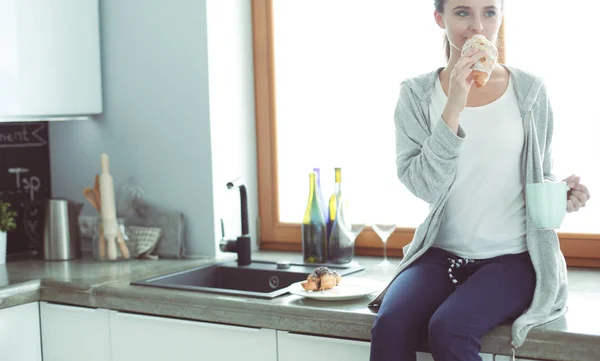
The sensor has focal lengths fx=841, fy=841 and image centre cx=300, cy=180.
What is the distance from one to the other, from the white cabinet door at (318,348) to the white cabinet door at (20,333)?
887 mm

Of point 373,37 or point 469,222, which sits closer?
point 469,222

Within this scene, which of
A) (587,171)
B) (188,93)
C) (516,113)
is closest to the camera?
(516,113)

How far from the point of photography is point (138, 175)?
3.08m

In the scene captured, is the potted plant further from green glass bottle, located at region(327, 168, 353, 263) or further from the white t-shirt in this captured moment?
the white t-shirt

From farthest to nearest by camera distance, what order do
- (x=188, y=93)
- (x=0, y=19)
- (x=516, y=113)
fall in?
(x=188, y=93), (x=0, y=19), (x=516, y=113)

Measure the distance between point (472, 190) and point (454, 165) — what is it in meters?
0.15

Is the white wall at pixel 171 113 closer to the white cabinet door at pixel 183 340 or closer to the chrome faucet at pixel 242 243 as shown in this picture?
the chrome faucet at pixel 242 243

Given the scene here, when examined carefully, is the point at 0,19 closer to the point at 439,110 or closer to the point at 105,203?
the point at 105,203

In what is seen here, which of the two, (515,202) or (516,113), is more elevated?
(516,113)

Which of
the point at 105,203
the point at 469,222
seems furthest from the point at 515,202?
the point at 105,203

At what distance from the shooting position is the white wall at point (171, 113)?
2920 mm

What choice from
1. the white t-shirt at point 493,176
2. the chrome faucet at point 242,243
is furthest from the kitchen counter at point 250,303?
the white t-shirt at point 493,176

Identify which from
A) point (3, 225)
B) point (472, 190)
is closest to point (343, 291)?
point (472, 190)

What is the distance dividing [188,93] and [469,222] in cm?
126
